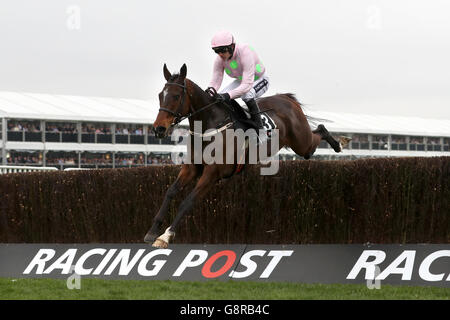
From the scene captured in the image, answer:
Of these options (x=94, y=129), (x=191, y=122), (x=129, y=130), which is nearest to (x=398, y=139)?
(x=129, y=130)

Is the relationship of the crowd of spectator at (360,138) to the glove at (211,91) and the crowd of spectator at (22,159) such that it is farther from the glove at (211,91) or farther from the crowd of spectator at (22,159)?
the glove at (211,91)

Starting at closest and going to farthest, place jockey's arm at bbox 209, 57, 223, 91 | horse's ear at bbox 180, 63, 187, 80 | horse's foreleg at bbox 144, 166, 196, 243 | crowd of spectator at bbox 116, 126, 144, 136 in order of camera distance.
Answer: horse's ear at bbox 180, 63, 187, 80
horse's foreleg at bbox 144, 166, 196, 243
jockey's arm at bbox 209, 57, 223, 91
crowd of spectator at bbox 116, 126, 144, 136

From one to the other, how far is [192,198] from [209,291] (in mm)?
1049

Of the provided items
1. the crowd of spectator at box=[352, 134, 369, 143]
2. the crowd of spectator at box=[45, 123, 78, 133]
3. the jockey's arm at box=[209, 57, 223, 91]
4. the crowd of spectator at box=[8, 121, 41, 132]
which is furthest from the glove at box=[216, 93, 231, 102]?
the crowd of spectator at box=[352, 134, 369, 143]

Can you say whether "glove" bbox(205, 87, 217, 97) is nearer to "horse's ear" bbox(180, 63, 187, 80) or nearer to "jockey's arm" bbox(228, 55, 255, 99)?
"jockey's arm" bbox(228, 55, 255, 99)

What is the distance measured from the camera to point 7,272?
35.7 feet

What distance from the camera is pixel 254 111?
31.5ft

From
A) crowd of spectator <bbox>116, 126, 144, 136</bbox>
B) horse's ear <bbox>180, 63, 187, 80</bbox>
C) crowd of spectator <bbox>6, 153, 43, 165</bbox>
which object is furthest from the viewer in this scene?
crowd of spectator <bbox>116, 126, 144, 136</bbox>

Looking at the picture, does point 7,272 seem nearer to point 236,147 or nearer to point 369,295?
point 236,147

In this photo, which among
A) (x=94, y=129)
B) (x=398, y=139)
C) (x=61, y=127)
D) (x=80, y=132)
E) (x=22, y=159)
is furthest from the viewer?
(x=398, y=139)

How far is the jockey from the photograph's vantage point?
891 cm

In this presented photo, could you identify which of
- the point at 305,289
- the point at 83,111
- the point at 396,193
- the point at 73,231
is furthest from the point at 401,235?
the point at 83,111

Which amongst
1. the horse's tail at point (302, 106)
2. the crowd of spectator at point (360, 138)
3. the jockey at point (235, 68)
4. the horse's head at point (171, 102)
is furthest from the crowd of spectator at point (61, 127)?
the horse's head at point (171, 102)

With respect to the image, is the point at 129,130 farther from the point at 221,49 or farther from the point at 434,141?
the point at 221,49
